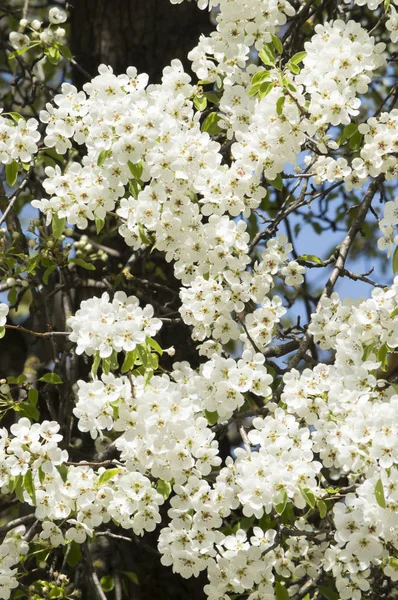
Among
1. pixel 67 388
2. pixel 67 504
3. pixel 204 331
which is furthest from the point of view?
pixel 67 388

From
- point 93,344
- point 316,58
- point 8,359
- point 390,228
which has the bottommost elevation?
point 93,344

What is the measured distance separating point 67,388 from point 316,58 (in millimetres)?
1662

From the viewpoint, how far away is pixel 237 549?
106 inches

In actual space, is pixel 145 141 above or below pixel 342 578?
above

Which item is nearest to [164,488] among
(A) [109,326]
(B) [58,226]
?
(A) [109,326]

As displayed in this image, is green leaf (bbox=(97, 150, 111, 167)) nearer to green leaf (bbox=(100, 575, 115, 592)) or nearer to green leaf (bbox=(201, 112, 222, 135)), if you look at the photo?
green leaf (bbox=(201, 112, 222, 135))

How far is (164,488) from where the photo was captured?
2.66 metres

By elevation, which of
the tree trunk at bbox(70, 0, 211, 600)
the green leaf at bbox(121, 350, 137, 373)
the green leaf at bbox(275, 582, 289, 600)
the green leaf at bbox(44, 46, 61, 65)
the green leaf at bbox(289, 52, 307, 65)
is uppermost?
the tree trunk at bbox(70, 0, 211, 600)

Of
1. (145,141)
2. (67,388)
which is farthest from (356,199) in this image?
(145,141)

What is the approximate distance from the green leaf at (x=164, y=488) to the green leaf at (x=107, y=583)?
4.62ft

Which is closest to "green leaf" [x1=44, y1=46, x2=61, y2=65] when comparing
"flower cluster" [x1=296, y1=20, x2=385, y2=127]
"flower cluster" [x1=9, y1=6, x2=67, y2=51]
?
"flower cluster" [x1=9, y1=6, x2=67, y2=51]

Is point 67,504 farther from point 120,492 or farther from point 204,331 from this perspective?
point 204,331

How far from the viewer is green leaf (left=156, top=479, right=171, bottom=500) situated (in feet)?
8.70

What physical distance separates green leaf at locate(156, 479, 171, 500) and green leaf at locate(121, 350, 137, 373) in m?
0.36
